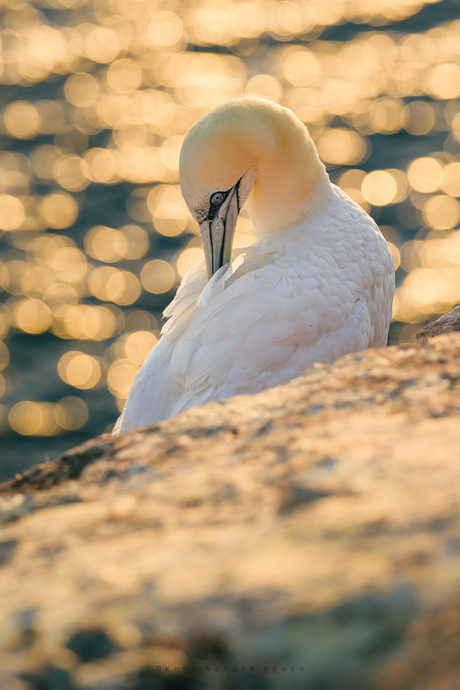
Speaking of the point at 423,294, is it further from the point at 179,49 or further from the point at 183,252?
the point at 179,49

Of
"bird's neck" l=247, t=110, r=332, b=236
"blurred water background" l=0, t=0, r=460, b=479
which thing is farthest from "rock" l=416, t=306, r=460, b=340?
"blurred water background" l=0, t=0, r=460, b=479

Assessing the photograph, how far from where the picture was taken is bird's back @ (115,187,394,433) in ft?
11.9

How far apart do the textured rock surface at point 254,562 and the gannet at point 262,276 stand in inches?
67.9

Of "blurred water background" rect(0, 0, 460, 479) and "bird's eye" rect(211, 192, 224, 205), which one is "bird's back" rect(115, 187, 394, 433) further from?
"blurred water background" rect(0, 0, 460, 479)

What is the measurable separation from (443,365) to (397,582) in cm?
94

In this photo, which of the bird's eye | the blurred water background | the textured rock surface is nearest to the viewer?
the textured rock surface

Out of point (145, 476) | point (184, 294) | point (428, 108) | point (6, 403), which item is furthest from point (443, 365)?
point (428, 108)

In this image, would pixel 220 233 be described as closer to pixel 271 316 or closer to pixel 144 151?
pixel 271 316

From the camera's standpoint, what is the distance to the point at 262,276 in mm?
3783

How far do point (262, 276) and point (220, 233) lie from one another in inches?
16.8

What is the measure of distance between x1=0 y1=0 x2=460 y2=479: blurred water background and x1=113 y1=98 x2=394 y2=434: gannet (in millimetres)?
6614

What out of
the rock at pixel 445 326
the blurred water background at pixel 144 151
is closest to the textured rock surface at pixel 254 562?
the rock at pixel 445 326

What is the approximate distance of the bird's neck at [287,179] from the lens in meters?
3.98

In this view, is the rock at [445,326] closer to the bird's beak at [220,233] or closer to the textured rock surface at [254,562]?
Answer: the bird's beak at [220,233]
